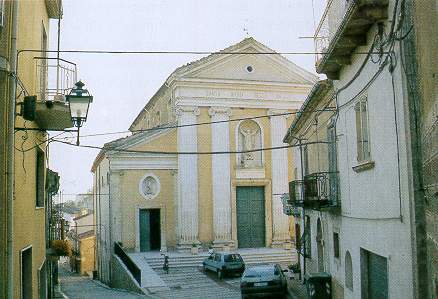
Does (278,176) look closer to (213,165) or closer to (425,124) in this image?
(213,165)

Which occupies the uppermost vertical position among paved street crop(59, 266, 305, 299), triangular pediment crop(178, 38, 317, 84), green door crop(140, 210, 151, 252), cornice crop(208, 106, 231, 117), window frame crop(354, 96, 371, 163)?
triangular pediment crop(178, 38, 317, 84)

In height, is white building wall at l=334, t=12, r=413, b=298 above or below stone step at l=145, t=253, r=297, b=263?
above

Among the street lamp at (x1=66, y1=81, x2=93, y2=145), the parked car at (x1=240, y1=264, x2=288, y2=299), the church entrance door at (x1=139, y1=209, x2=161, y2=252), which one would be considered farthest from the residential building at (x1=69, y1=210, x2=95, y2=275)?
the street lamp at (x1=66, y1=81, x2=93, y2=145)

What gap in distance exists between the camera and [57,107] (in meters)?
9.82

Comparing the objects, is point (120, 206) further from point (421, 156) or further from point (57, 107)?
point (421, 156)

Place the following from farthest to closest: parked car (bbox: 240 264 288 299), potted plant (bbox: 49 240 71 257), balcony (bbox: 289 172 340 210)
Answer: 1. parked car (bbox: 240 264 288 299)
2. potted plant (bbox: 49 240 71 257)
3. balcony (bbox: 289 172 340 210)

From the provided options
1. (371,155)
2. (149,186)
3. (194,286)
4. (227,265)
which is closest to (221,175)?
(149,186)

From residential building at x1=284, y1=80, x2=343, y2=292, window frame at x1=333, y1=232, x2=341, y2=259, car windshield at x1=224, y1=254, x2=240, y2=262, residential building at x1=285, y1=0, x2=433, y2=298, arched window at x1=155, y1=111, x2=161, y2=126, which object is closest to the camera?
residential building at x1=285, y1=0, x2=433, y2=298

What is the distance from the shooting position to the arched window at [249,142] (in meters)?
30.8

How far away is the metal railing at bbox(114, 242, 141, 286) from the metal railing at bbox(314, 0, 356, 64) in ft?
47.5

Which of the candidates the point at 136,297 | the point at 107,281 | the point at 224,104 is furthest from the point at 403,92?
the point at 107,281

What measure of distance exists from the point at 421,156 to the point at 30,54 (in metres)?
7.16

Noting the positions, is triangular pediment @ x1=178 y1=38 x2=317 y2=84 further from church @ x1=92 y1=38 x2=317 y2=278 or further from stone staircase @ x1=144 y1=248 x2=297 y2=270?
stone staircase @ x1=144 y1=248 x2=297 y2=270

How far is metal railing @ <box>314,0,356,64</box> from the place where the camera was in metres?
10.2
